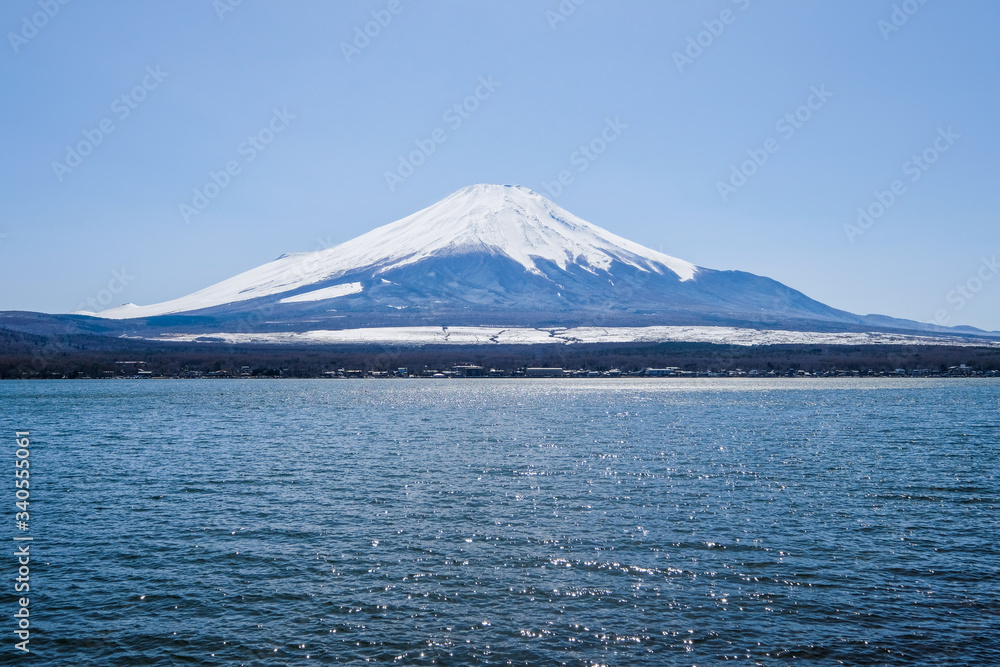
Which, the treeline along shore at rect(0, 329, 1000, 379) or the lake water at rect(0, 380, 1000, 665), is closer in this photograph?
the lake water at rect(0, 380, 1000, 665)

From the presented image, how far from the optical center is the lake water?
16.2m

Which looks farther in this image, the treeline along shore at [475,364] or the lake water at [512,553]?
the treeline along shore at [475,364]

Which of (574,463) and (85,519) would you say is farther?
(574,463)

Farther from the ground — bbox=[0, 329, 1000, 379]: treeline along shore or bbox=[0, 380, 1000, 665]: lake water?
bbox=[0, 329, 1000, 379]: treeline along shore

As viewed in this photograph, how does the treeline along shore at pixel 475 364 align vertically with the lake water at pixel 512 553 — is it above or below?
above

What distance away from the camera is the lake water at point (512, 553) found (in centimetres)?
1616

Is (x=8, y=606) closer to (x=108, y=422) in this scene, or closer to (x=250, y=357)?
(x=108, y=422)

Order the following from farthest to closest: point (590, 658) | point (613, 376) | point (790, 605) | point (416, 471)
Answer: point (613, 376) < point (416, 471) < point (790, 605) < point (590, 658)

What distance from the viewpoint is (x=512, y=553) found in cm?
2259

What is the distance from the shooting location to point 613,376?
175250 millimetres

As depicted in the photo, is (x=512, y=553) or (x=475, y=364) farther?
(x=475, y=364)

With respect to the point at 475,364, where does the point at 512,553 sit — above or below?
below

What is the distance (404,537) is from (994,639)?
51.9 ft

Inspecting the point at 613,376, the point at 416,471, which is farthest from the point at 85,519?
the point at 613,376
